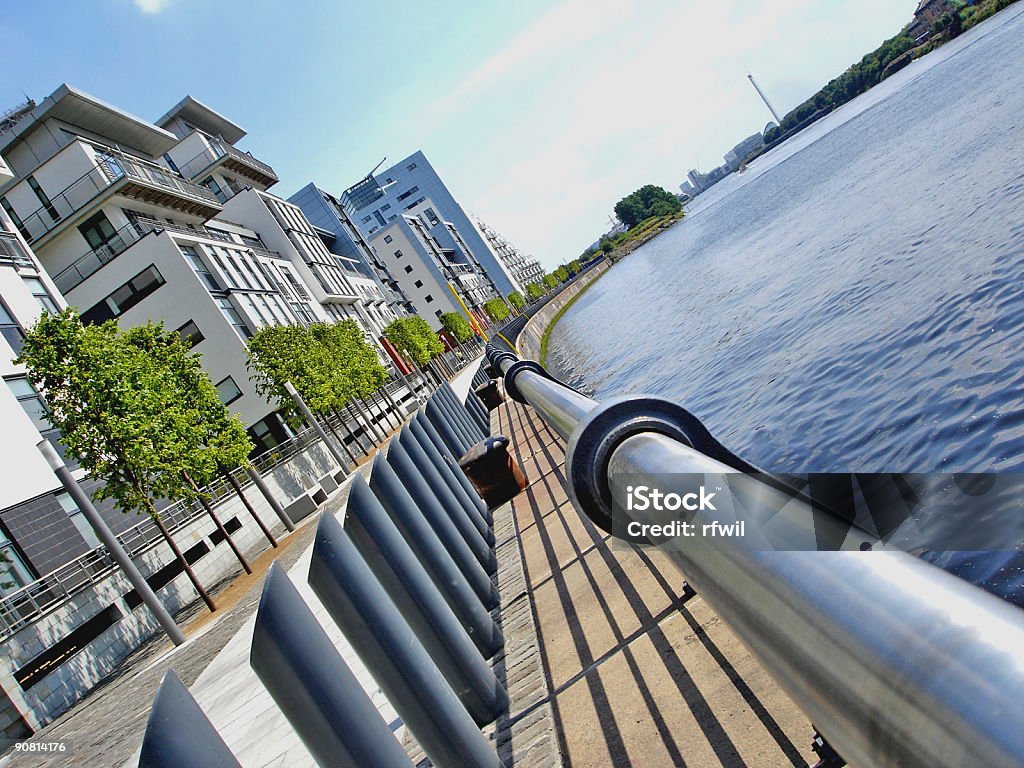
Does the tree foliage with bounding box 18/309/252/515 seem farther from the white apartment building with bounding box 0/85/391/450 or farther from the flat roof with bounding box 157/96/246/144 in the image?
the flat roof with bounding box 157/96/246/144

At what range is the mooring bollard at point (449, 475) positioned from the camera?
255 inches

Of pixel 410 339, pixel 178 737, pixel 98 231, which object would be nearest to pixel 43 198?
pixel 98 231

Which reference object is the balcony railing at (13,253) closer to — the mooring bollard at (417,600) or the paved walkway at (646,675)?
the paved walkway at (646,675)

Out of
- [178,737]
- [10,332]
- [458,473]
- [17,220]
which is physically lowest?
[458,473]

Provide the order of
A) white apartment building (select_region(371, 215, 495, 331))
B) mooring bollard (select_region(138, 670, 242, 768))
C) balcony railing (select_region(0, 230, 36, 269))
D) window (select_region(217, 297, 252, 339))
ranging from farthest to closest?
white apartment building (select_region(371, 215, 495, 331))
window (select_region(217, 297, 252, 339))
balcony railing (select_region(0, 230, 36, 269))
mooring bollard (select_region(138, 670, 242, 768))

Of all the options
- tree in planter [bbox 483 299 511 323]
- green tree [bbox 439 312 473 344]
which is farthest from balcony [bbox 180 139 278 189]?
tree in planter [bbox 483 299 511 323]

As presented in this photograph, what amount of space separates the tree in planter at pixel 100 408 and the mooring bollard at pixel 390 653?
15037 mm

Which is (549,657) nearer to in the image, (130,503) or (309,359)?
(130,503)

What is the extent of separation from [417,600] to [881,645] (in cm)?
313

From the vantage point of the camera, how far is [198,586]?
16562 millimetres

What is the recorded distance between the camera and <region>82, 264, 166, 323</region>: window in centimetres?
3438

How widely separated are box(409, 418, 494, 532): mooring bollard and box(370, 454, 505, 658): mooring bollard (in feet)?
5.47

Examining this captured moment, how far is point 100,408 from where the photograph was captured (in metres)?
16.4

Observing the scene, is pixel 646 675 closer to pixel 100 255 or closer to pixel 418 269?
pixel 100 255
